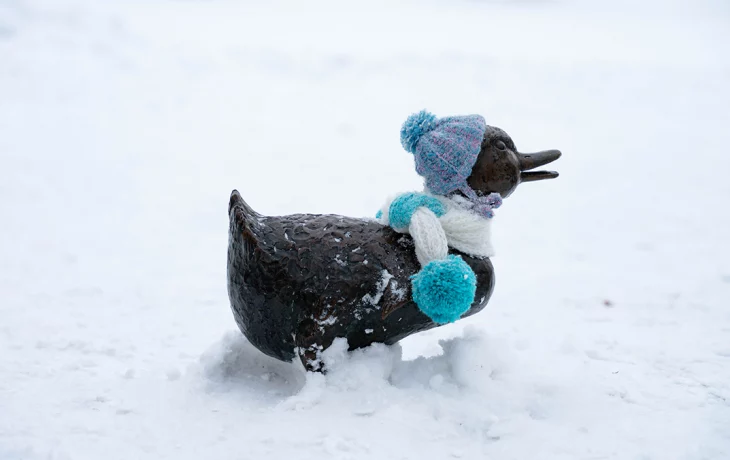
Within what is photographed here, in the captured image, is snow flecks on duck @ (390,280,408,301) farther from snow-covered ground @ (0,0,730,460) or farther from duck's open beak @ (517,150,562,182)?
duck's open beak @ (517,150,562,182)

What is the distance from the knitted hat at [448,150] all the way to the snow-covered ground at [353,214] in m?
0.62

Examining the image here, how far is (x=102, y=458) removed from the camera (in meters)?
2.35

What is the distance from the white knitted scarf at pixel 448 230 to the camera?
272 cm

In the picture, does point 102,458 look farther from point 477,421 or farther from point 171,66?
point 171,66

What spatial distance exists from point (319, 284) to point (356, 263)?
16cm

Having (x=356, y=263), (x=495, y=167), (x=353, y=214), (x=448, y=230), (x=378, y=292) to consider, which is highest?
(x=353, y=214)

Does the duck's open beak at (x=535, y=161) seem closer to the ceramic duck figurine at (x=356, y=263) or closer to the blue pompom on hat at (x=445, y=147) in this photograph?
the ceramic duck figurine at (x=356, y=263)

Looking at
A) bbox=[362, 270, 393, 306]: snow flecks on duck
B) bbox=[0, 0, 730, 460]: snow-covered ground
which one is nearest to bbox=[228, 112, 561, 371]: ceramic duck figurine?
bbox=[362, 270, 393, 306]: snow flecks on duck

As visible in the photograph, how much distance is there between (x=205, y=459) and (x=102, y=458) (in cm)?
35

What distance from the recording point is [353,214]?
573 centimetres

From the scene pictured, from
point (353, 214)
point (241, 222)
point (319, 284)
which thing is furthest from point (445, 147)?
point (353, 214)

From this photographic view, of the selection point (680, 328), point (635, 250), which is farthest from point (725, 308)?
point (635, 250)

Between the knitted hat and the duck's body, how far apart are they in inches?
9.8

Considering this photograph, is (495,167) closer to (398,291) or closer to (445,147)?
(445,147)
